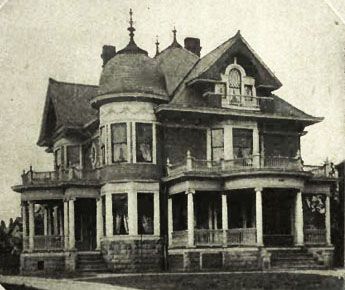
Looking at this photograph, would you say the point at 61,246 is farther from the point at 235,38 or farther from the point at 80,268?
the point at 235,38

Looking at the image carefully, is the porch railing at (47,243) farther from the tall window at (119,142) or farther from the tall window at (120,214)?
the tall window at (119,142)

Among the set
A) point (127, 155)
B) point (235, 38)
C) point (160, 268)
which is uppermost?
point (235, 38)

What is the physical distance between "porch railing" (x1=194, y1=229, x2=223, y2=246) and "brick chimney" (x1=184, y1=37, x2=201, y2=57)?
29.7 ft

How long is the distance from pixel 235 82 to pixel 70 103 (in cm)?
741

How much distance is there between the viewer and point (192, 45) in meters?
30.3

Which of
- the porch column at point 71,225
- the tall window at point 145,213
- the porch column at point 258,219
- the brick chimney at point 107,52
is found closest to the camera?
the porch column at point 258,219

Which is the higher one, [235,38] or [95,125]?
[235,38]

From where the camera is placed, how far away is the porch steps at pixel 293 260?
22.4m

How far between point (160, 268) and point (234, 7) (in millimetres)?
10996

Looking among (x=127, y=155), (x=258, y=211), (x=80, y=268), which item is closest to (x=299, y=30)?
(x=258, y=211)

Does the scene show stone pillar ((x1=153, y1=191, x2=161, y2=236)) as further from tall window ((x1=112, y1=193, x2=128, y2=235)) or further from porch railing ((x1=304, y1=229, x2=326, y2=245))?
porch railing ((x1=304, y1=229, x2=326, y2=245))

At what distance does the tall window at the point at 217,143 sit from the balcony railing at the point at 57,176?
Answer: 13.9ft

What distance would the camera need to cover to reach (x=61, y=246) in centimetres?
2583

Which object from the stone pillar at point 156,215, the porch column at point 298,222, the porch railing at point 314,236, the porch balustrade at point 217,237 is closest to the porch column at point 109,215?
the stone pillar at point 156,215
